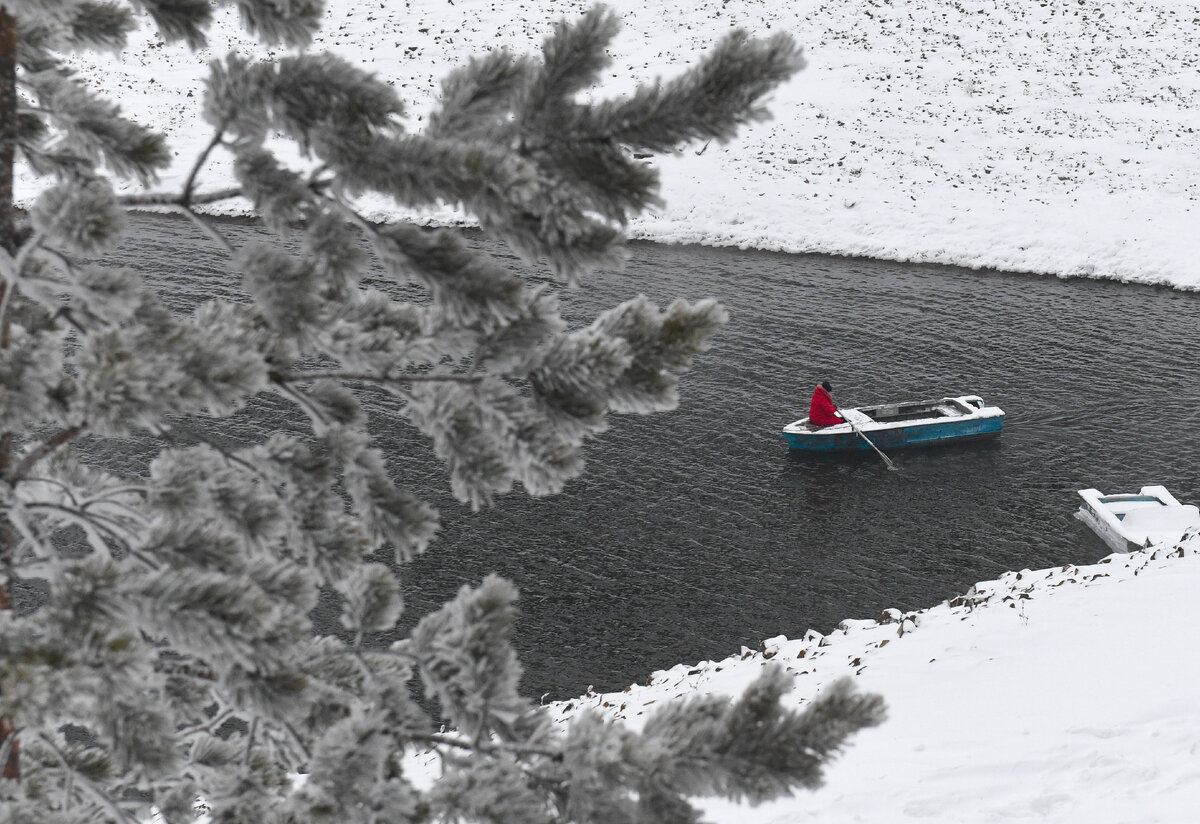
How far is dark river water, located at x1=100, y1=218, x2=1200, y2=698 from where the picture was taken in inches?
671

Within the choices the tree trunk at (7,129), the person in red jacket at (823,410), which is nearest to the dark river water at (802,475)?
the person in red jacket at (823,410)

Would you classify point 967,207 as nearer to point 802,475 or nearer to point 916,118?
point 916,118

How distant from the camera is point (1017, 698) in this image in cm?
1102

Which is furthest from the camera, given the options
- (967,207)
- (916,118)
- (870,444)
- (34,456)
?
(916,118)

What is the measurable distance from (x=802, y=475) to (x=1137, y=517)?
592cm

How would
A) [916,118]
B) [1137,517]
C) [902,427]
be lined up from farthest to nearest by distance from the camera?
1. [916,118]
2. [902,427]
3. [1137,517]

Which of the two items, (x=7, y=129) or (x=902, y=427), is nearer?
(x=7, y=129)

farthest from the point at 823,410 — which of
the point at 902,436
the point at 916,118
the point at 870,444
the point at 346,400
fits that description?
the point at 916,118

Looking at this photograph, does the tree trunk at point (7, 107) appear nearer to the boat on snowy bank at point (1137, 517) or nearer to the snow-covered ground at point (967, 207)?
the snow-covered ground at point (967, 207)

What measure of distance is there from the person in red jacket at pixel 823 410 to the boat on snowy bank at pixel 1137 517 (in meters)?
4.78

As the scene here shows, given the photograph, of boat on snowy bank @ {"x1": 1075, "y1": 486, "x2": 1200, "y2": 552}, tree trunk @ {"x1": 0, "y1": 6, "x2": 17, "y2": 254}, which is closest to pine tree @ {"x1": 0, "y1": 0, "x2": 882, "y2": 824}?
tree trunk @ {"x1": 0, "y1": 6, "x2": 17, "y2": 254}

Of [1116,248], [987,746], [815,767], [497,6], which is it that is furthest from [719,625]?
[497,6]

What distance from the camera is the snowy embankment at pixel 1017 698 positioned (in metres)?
9.10

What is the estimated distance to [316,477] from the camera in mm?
4184
